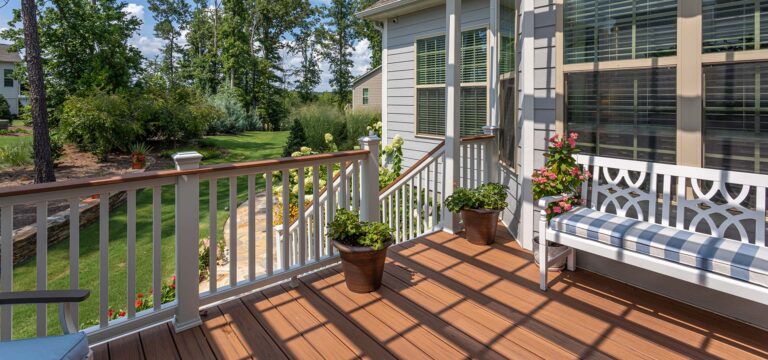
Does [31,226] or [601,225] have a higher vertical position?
[601,225]

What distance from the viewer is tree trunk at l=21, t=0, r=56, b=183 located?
688 centimetres

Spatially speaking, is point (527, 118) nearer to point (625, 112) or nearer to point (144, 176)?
point (625, 112)

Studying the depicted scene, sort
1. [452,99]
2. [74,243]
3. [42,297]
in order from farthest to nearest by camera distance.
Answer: [452,99]
[74,243]
[42,297]

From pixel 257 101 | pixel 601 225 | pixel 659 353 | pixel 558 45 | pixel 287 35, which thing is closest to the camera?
pixel 659 353

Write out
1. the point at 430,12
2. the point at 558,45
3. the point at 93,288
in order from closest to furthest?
1. the point at 558,45
2. the point at 93,288
3. the point at 430,12

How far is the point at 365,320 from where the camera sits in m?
2.51

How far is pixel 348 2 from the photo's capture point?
96.4 feet

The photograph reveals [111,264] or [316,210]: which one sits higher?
[316,210]

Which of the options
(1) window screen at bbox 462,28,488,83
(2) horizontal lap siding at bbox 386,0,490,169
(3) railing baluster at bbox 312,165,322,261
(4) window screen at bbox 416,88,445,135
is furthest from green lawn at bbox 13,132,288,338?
(1) window screen at bbox 462,28,488,83

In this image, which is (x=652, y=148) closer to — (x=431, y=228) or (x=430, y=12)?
(x=431, y=228)

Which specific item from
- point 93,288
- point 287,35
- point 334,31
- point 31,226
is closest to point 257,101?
point 287,35

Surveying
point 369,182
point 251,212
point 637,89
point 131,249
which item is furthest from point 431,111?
point 131,249

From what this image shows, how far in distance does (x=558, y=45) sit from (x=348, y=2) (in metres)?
28.9

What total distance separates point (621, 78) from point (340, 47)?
2957 centimetres
